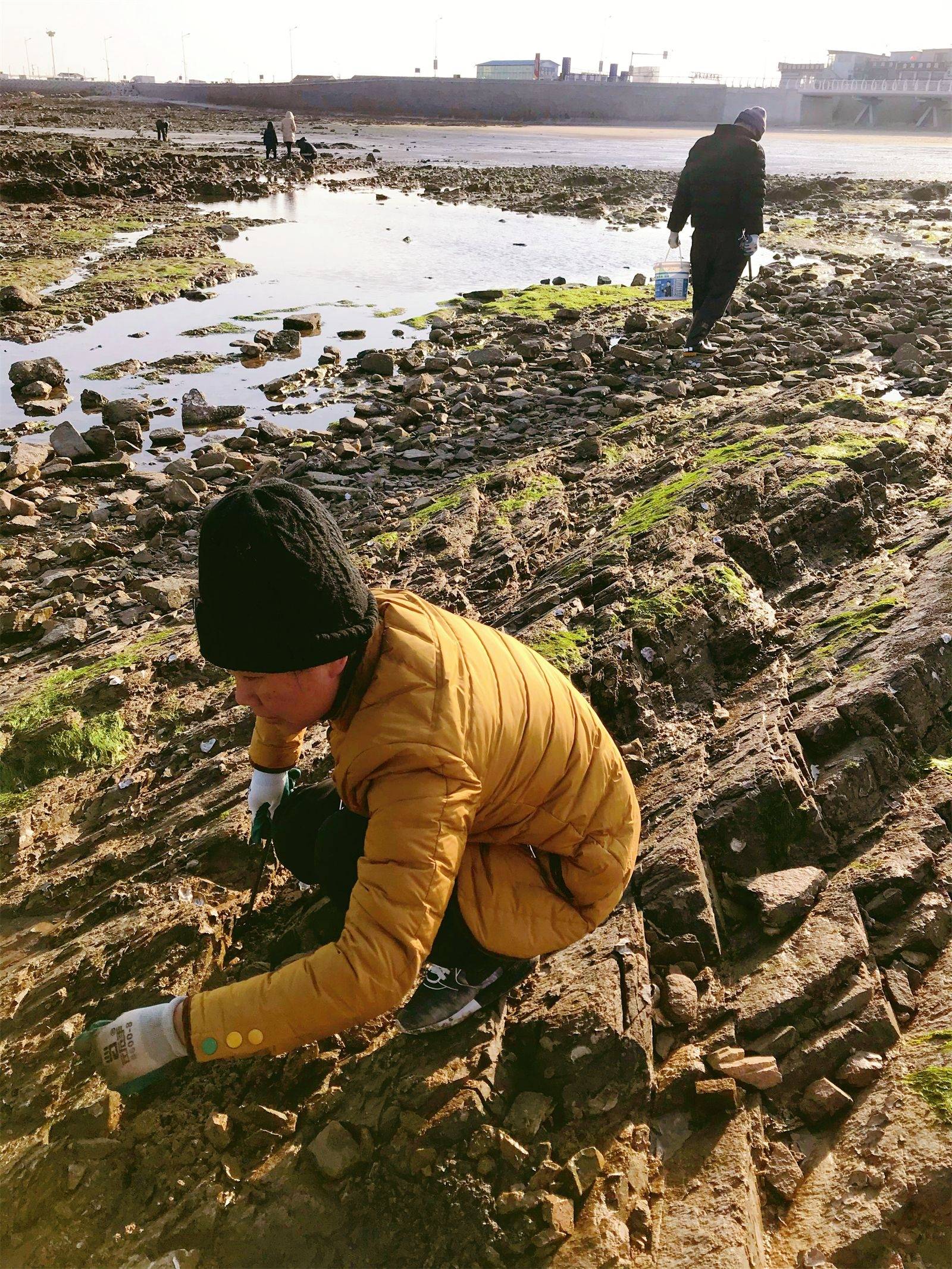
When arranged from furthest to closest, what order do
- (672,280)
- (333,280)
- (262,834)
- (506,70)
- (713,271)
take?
1. (506,70)
2. (333,280)
3. (672,280)
4. (713,271)
5. (262,834)

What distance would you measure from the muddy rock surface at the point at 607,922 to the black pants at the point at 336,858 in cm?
→ 24

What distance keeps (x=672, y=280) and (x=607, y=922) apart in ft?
31.6

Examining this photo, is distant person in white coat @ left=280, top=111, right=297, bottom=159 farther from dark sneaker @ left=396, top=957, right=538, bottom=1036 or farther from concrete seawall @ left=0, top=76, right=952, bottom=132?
concrete seawall @ left=0, top=76, right=952, bottom=132

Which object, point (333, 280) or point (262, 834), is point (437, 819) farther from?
point (333, 280)

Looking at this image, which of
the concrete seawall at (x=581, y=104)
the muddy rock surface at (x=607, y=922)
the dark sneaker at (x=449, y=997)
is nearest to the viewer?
the muddy rock surface at (x=607, y=922)

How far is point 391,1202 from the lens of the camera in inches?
79.5

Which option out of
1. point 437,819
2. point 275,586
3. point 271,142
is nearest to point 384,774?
point 437,819

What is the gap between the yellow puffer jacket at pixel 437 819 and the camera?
1772 millimetres

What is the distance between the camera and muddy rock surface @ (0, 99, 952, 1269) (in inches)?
78.5

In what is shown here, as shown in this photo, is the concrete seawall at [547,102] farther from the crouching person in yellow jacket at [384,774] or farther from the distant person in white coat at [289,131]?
the crouching person in yellow jacket at [384,774]

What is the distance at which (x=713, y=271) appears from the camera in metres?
8.99

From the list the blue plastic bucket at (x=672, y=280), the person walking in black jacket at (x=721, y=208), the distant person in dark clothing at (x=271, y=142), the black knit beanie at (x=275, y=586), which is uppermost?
the distant person in dark clothing at (x=271, y=142)

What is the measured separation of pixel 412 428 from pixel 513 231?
1333 cm

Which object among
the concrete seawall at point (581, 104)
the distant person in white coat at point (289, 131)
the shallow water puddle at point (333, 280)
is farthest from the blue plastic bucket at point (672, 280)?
the concrete seawall at point (581, 104)
